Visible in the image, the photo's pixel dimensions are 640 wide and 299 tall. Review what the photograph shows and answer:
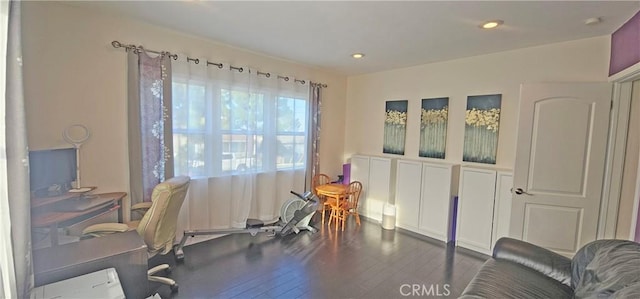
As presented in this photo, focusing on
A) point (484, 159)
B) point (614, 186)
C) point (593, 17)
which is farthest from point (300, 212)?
point (593, 17)

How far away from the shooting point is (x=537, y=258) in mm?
2000

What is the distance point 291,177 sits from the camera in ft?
13.7

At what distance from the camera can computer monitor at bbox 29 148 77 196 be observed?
6.79ft

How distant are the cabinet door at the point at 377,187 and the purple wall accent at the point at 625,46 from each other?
2523mm

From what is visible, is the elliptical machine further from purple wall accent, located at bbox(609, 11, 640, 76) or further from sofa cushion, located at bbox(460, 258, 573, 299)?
purple wall accent, located at bbox(609, 11, 640, 76)

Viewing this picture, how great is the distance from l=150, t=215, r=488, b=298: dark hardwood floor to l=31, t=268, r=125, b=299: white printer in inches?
30.9

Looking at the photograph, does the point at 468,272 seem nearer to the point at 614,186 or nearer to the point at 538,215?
the point at 538,215

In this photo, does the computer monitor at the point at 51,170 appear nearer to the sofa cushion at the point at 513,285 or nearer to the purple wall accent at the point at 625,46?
the sofa cushion at the point at 513,285

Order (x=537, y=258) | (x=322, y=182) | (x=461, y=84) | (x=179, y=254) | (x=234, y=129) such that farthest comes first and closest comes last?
(x=322, y=182) < (x=461, y=84) < (x=234, y=129) < (x=179, y=254) < (x=537, y=258)

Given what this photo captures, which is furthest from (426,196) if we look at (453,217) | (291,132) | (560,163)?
(291,132)

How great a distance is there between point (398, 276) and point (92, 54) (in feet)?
11.7

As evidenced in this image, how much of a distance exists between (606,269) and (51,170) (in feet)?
12.7

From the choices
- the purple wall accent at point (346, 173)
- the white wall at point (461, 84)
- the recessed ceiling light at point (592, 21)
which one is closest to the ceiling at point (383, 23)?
the recessed ceiling light at point (592, 21)

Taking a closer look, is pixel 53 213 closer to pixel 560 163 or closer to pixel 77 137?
pixel 77 137
